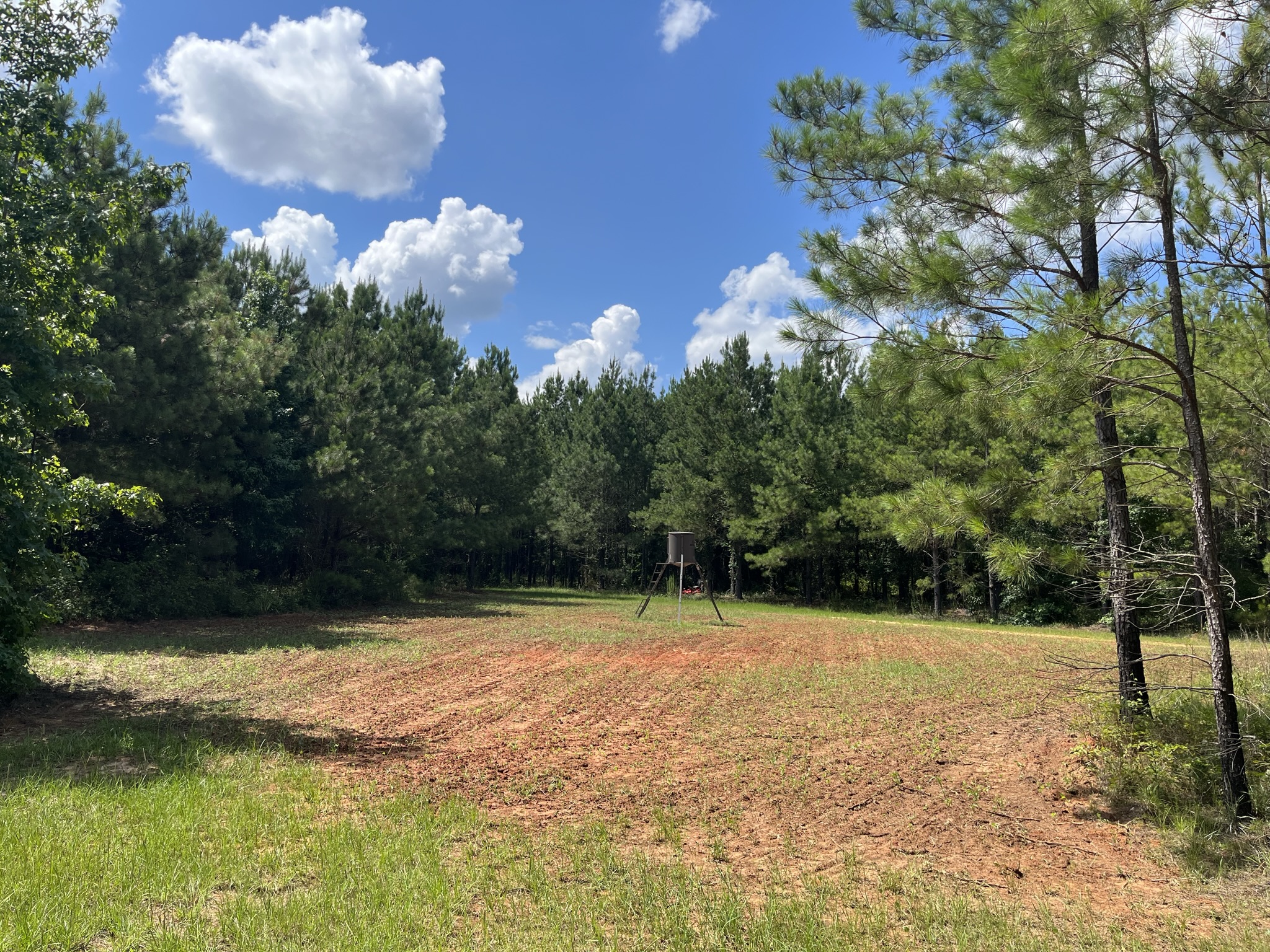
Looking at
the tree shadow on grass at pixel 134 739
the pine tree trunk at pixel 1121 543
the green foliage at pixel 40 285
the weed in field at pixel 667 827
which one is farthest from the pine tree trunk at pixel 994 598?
the green foliage at pixel 40 285

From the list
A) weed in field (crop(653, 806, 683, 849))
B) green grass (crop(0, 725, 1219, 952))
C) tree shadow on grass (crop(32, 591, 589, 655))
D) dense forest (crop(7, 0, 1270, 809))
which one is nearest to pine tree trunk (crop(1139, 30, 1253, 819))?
dense forest (crop(7, 0, 1270, 809))

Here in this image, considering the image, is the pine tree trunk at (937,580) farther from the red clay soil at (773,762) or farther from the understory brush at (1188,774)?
the understory brush at (1188,774)

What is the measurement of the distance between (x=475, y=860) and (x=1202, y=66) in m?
6.88

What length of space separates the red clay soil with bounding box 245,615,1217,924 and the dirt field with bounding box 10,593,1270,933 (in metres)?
0.03

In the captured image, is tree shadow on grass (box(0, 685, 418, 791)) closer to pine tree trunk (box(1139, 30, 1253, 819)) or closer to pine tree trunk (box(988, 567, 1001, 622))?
pine tree trunk (box(1139, 30, 1253, 819))

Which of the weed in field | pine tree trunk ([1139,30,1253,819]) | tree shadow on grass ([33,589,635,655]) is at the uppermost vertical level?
pine tree trunk ([1139,30,1253,819])

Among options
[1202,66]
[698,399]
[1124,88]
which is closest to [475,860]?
[1124,88]

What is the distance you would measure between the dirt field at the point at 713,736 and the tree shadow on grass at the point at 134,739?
0.23ft

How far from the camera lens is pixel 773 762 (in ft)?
20.6

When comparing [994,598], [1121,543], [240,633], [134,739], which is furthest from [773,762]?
[994,598]

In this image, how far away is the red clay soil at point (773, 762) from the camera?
4.43 m

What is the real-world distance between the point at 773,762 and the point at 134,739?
228 inches

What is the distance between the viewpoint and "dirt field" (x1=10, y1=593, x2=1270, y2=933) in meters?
4.48

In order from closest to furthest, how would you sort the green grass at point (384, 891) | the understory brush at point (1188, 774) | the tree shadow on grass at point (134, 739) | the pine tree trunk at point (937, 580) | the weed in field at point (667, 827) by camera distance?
the green grass at point (384, 891)
the understory brush at point (1188, 774)
the weed in field at point (667, 827)
the tree shadow on grass at point (134, 739)
the pine tree trunk at point (937, 580)
